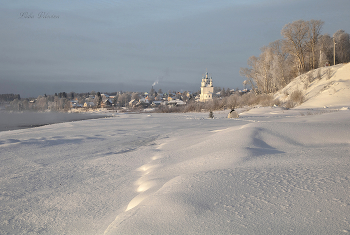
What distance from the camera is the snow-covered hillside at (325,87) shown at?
20.7m

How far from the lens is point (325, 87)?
958 inches

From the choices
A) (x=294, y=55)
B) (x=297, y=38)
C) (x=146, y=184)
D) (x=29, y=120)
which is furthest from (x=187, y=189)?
(x=294, y=55)

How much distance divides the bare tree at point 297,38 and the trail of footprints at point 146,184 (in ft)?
112

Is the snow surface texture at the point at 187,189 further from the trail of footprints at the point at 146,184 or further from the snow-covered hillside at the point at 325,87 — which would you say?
the snow-covered hillside at the point at 325,87

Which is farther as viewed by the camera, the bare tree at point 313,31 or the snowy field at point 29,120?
the bare tree at point 313,31

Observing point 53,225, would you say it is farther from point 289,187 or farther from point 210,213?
point 289,187

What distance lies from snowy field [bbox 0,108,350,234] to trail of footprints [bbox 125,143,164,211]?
0.02 meters

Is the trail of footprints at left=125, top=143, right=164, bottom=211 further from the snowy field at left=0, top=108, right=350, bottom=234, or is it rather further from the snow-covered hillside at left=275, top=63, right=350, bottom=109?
the snow-covered hillside at left=275, top=63, right=350, bottom=109

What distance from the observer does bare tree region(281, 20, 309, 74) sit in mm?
32281

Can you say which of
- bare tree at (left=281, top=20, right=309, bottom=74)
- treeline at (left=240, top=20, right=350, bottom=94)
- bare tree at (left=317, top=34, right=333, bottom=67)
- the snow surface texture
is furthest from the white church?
the snow surface texture

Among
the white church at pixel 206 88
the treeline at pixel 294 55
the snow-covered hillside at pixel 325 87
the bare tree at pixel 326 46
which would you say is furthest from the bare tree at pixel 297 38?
the white church at pixel 206 88

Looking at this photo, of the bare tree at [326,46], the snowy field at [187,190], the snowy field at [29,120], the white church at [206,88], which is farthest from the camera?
the white church at [206,88]

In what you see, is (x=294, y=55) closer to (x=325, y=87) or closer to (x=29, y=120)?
(x=325, y=87)

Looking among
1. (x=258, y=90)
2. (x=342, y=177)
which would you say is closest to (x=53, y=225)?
(x=342, y=177)
